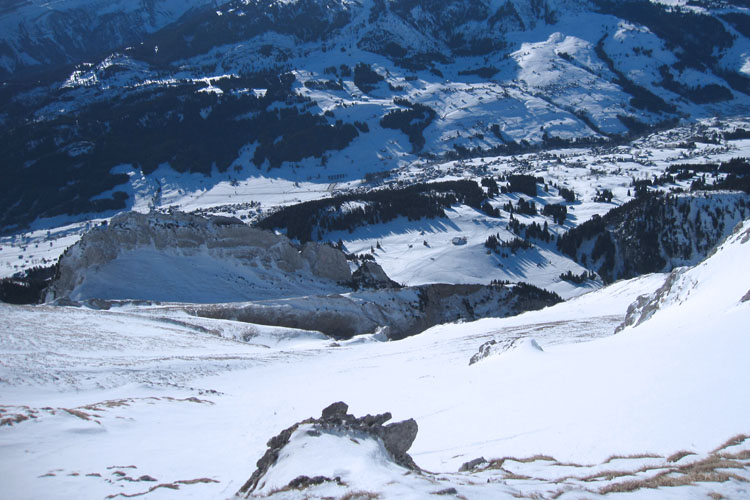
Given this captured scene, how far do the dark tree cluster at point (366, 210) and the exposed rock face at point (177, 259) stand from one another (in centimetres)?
4498

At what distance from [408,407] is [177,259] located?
1439 inches

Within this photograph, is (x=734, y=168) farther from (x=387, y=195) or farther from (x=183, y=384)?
Result: (x=183, y=384)

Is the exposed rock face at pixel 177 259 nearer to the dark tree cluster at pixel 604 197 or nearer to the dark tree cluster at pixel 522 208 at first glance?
the dark tree cluster at pixel 522 208

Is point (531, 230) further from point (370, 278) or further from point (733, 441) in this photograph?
point (733, 441)

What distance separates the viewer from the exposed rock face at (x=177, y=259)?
43.7 m

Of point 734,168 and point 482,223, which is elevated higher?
point 734,168

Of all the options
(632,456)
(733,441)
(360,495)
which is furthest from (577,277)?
(360,495)

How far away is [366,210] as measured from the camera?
105m

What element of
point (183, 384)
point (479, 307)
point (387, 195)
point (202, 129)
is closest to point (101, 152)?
point (202, 129)

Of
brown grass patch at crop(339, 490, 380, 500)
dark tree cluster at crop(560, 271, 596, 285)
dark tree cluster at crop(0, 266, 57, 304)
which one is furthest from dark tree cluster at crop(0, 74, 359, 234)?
brown grass patch at crop(339, 490, 380, 500)

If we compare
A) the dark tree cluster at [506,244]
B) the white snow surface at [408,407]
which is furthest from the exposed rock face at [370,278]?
the white snow surface at [408,407]

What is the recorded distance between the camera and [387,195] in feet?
371

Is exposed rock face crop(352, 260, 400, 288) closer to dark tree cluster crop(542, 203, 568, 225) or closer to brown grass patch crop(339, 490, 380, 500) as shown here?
brown grass patch crop(339, 490, 380, 500)

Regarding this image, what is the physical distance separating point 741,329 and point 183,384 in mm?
18713
